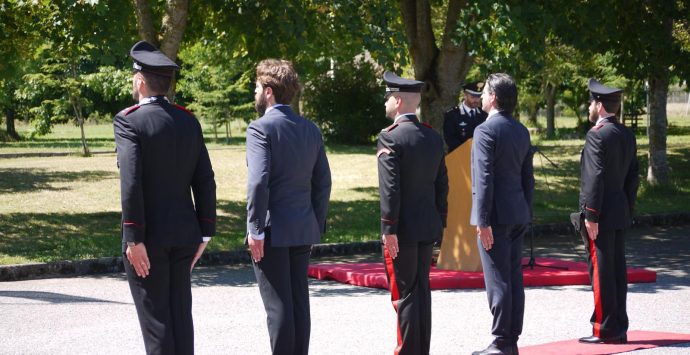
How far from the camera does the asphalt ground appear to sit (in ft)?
26.4

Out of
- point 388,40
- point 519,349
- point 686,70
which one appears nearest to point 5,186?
point 388,40

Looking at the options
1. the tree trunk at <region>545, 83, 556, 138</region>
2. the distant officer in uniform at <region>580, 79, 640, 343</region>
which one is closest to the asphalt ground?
the distant officer in uniform at <region>580, 79, 640, 343</region>

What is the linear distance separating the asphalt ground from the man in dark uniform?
2.25 m

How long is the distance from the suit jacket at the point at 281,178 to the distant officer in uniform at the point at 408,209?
2.21 feet

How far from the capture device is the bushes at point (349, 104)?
39.7 meters

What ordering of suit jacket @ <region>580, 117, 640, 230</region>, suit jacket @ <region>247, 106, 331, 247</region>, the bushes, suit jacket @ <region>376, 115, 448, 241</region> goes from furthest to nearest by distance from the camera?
the bushes → suit jacket @ <region>580, 117, 640, 230</region> → suit jacket @ <region>376, 115, 448, 241</region> → suit jacket @ <region>247, 106, 331, 247</region>

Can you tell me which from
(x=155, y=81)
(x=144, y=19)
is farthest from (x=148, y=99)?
(x=144, y=19)

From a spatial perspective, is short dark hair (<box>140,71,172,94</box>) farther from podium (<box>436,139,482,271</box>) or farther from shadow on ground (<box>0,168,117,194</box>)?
shadow on ground (<box>0,168,117,194</box>)

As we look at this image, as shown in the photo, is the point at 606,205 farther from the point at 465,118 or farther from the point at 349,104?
the point at 349,104

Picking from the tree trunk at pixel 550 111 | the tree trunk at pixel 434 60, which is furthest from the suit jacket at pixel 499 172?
the tree trunk at pixel 550 111

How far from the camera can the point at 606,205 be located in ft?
26.3

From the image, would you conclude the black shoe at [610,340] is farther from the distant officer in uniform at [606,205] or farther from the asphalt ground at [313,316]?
the asphalt ground at [313,316]

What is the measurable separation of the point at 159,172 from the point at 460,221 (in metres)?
6.63

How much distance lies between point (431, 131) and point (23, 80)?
120ft
